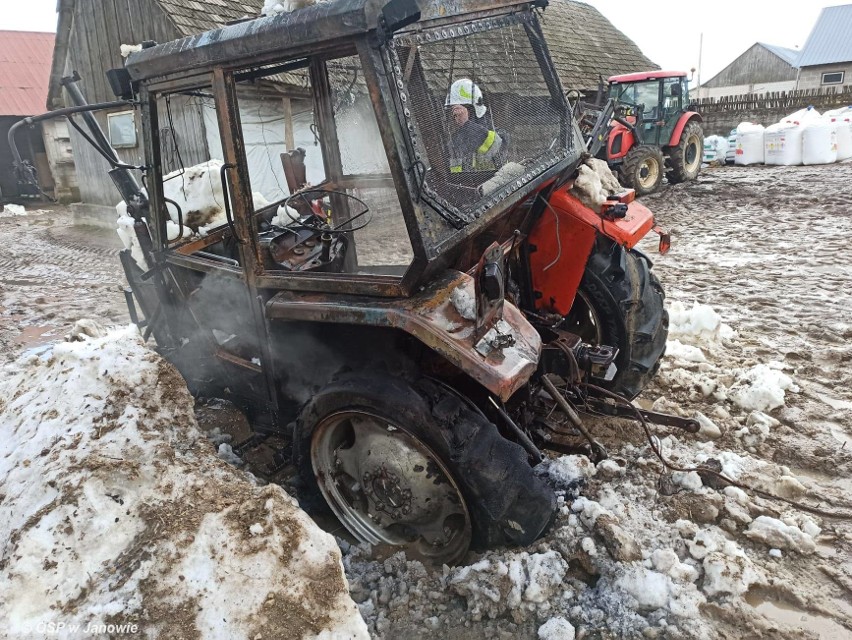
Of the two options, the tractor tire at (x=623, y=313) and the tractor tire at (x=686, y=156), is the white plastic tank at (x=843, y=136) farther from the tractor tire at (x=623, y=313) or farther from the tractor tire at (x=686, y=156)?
the tractor tire at (x=623, y=313)

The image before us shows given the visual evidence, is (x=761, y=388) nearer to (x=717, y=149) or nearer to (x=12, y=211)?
(x=717, y=149)

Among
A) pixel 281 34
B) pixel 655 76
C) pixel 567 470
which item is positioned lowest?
pixel 567 470

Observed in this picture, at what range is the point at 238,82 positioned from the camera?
2367 mm

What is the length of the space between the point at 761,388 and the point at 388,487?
2.38m

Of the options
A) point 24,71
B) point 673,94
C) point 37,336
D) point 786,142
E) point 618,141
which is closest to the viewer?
point 37,336

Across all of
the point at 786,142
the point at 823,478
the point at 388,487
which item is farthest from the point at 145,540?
the point at 786,142

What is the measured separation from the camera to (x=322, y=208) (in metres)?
3.10

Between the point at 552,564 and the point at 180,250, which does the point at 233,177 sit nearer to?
the point at 180,250

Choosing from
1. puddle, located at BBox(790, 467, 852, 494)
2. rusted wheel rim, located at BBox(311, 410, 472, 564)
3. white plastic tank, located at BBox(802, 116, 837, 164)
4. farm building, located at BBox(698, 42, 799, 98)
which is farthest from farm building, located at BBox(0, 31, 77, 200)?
farm building, located at BBox(698, 42, 799, 98)

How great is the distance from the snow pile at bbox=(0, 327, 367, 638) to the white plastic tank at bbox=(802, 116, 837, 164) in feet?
53.0

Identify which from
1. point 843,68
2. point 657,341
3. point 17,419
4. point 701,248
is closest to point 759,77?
point 843,68

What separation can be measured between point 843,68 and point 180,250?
3330cm

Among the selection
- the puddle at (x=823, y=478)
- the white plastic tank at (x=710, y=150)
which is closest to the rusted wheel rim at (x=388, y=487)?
the puddle at (x=823, y=478)

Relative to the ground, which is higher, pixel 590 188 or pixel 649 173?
pixel 590 188
